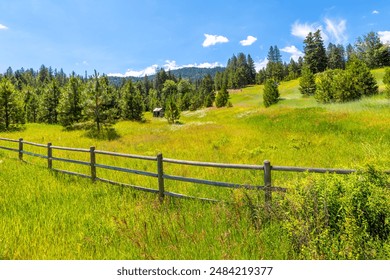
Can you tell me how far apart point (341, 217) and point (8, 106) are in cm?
5405

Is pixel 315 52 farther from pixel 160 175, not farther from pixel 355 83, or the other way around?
pixel 160 175

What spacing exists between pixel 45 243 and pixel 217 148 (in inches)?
525

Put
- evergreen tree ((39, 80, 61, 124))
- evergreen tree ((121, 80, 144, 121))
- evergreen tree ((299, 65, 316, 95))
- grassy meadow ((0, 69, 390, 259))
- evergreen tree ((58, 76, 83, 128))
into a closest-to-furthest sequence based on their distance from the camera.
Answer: grassy meadow ((0, 69, 390, 259)), evergreen tree ((58, 76, 83, 128)), evergreen tree ((39, 80, 61, 124)), evergreen tree ((121, 80, 144, 121)), evergreen tree ((299, 65, 316, 95))

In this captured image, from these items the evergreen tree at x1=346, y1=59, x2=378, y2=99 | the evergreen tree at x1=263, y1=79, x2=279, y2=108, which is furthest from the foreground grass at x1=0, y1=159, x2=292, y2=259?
the evergreen tree at x1=263, y1=79, x2=279, y2=108

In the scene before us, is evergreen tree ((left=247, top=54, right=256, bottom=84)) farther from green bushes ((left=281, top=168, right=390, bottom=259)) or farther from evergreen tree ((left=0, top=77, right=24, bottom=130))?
green bushes ((left=281, top=168, right=390, bottom=259))

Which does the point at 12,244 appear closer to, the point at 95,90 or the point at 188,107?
the point at 95,90

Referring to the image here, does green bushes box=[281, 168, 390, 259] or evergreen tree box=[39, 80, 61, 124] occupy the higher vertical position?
evergreen tree box=[39, 80, 61, 124]

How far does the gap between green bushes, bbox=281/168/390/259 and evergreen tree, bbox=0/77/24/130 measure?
168 feet

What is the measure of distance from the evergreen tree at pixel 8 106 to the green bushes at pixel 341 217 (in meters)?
51.1

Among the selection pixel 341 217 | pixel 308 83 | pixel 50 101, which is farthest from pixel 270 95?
pixel 341 217

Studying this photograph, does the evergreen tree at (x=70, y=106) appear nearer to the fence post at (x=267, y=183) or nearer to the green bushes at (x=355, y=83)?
the green bushes at (x=355, y=83)

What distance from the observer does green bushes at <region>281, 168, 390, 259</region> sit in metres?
3.96
